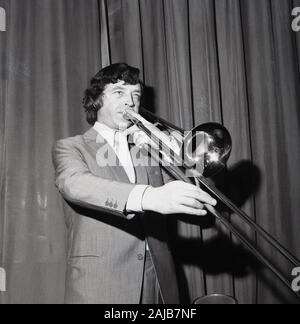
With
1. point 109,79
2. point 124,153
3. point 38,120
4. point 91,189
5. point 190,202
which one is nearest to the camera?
point 190,202

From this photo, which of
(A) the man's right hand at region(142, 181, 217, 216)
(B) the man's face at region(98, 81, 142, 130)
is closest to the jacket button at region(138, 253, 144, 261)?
(A) the man's right hand at region(142, 181, 217, 216)

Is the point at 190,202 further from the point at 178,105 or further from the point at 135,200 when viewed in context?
the point at 178,105

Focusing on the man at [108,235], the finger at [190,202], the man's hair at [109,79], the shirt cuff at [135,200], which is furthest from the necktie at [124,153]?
the finger at [190,202]

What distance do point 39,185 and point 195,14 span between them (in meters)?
1.44

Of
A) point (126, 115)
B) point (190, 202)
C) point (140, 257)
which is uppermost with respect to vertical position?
point (126, 115)

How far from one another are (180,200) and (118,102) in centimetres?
83

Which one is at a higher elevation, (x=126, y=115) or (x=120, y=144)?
(x=126, y=115)

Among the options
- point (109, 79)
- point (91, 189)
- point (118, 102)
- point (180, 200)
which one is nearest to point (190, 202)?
point (180, 200)

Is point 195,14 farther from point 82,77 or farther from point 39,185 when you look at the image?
point 39,185

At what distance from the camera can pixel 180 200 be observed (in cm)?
96

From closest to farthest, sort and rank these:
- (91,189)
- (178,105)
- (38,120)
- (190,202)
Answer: (190,202) → (91,189) → (38,120) → (178,105)

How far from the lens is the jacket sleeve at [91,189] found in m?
1.06

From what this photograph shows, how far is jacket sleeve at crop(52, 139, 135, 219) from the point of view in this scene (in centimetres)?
106

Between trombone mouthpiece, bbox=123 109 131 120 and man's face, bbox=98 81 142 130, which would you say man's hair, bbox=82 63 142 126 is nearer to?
man's face, bbox=98 81 142 130
